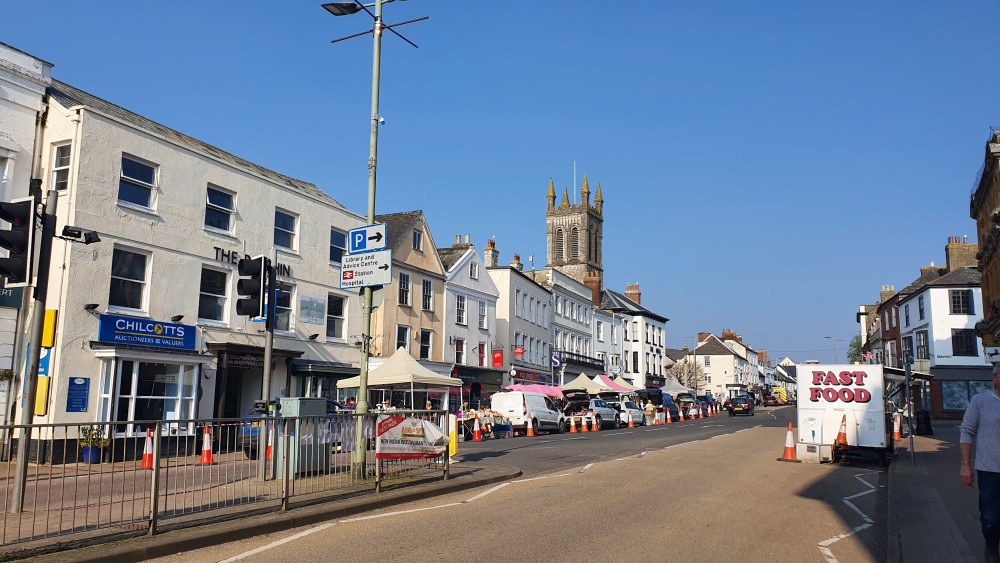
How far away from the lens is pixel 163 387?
20141mm

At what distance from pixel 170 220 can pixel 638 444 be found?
15647mm

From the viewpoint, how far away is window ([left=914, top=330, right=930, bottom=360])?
53.7m

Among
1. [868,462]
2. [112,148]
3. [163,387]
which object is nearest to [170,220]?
[112,148]

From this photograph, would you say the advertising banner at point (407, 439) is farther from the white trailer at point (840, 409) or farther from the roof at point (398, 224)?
the roof at point (398, 224)

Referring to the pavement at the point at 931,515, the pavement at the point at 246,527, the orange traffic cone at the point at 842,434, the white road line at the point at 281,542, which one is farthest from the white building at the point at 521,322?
the white road line at the point at 281,542

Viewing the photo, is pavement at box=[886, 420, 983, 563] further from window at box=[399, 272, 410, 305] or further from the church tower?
the church tower

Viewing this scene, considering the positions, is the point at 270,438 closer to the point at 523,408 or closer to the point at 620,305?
the point at 523,408

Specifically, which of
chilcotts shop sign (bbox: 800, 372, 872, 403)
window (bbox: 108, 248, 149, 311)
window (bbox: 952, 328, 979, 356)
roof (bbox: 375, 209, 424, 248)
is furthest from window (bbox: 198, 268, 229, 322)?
window (bbox: 952, 328, 979, 356)

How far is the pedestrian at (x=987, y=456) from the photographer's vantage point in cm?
632

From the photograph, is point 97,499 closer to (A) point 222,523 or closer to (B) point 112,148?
(A) point 222,523

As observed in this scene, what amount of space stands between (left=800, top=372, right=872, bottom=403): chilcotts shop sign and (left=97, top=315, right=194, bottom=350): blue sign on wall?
16888 millimetres

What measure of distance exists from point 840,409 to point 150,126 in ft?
70.5

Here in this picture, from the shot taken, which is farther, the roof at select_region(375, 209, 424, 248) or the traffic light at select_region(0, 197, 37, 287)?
the roof at select_region(375, 209, 424, 248)

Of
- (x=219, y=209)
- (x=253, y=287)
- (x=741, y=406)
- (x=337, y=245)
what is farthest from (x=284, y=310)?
(x=741, y=406)
